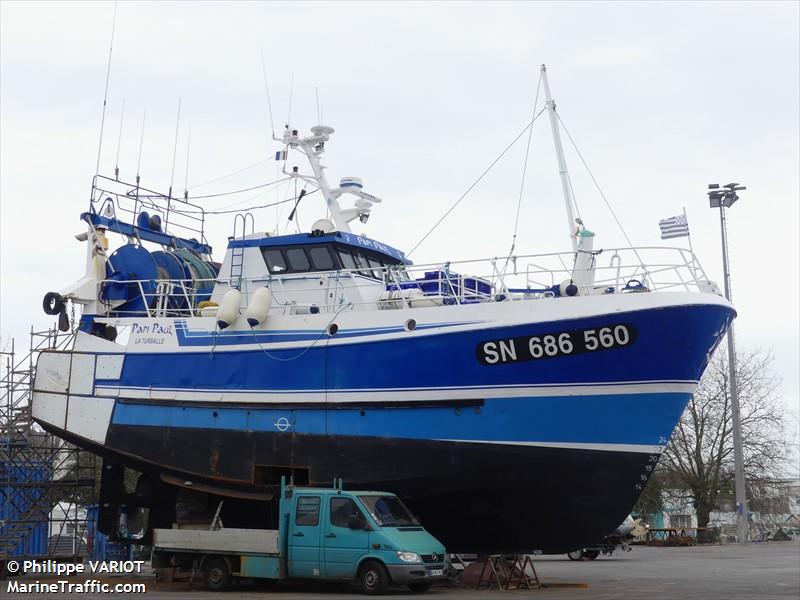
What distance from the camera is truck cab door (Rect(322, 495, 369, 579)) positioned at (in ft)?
54.0

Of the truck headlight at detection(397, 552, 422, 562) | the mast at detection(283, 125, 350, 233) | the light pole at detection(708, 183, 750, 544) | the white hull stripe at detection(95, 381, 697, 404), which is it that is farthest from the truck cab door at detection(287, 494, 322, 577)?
the light pole at detection(708, 183, 750, 544)

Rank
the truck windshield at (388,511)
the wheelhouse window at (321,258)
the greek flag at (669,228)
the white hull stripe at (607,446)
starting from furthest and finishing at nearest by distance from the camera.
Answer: the greek flag at (669,228) < the wheelhouse window at (321,258) < the white hull stripe at (607,446) < the truck windshield at (388,511)

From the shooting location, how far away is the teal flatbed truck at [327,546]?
53.2 feet

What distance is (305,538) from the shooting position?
56.0 ft

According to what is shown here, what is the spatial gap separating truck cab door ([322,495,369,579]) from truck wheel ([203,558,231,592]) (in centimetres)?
221

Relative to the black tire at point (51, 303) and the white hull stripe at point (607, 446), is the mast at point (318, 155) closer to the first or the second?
the black tire at point (51, 303)

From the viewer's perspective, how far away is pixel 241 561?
1755 cm

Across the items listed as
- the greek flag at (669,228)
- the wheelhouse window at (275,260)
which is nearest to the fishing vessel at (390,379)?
Answer: the wheelhouse window at (275,260)

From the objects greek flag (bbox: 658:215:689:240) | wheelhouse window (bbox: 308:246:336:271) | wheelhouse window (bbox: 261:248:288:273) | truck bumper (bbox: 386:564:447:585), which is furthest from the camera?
greek flag (bbox: 658:215:689:240)

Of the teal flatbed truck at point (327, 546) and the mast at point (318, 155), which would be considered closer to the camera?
the teal flatbed truck at point (327, 546)

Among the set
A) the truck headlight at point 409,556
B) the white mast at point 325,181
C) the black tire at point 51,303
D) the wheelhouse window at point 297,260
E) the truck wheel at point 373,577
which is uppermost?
the white mast at point 325,181

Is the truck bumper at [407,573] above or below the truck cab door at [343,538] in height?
below

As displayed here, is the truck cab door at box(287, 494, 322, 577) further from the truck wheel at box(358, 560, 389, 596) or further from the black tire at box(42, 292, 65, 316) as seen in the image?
the black tire at box(42, 292, 65, 316)

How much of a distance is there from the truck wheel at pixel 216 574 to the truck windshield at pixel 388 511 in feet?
10.2
